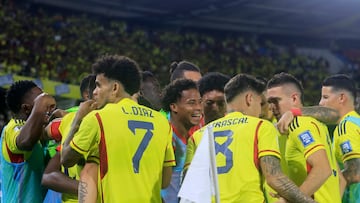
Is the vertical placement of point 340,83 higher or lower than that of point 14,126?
higher

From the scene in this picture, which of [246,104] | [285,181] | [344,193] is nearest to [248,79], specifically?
[246,104]

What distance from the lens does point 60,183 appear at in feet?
14.0

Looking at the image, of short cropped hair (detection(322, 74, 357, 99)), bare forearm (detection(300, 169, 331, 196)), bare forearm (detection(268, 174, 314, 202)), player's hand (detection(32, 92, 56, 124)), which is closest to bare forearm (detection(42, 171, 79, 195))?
player's hand (detection(32, 92, 56, 124))

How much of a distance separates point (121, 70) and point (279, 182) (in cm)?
126

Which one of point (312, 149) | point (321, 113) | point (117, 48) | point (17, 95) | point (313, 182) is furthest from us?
point (117, 48)

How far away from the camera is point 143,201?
385 cm

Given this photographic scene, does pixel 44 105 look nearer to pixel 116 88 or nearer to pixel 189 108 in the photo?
pixel 116 88

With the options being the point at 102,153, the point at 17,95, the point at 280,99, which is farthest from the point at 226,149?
the point at 17,95

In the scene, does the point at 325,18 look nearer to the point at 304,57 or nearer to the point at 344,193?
the point at 304,57

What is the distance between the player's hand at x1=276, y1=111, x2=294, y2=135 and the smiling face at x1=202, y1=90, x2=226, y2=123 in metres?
0.83

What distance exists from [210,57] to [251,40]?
12.2 feet

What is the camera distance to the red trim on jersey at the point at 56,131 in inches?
175

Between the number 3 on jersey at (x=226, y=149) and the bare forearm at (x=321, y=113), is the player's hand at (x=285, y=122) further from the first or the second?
the number 3 on jersey at (x=226, y=149)

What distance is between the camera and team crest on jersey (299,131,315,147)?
423cm
